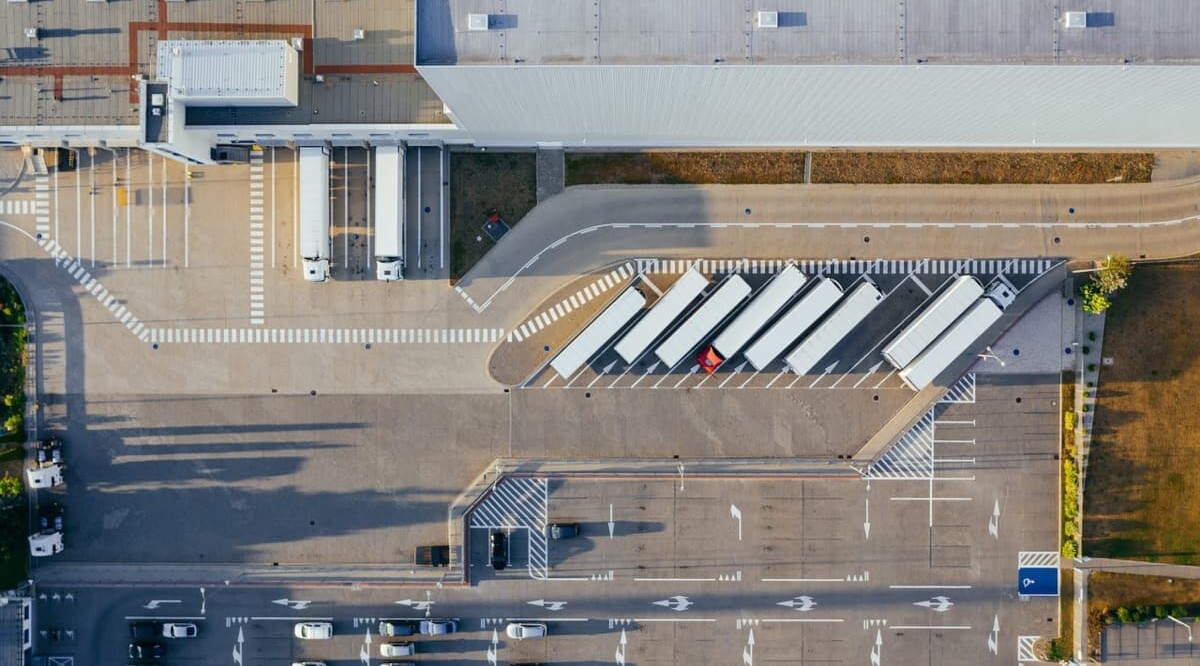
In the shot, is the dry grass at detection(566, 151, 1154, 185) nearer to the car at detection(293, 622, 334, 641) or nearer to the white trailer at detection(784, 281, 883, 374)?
the white trailer at detection(784, 281, 883, 374)

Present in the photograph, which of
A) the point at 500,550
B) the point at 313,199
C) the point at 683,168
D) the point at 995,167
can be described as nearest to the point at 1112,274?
the point at 995,167

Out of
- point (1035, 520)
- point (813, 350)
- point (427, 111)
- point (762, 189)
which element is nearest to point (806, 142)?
point (762, 189)

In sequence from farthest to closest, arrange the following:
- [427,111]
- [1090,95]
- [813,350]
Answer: [813,350] → [427,111] → [1090,95]

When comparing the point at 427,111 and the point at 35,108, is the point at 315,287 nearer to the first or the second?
the point at 427,111

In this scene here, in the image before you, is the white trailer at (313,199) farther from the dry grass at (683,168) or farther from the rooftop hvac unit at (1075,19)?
the rooftop hvac unit at (1075,19)

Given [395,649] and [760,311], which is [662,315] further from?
[395,649]

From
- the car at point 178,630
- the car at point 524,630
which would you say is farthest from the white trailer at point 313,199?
the car at point 524,630
